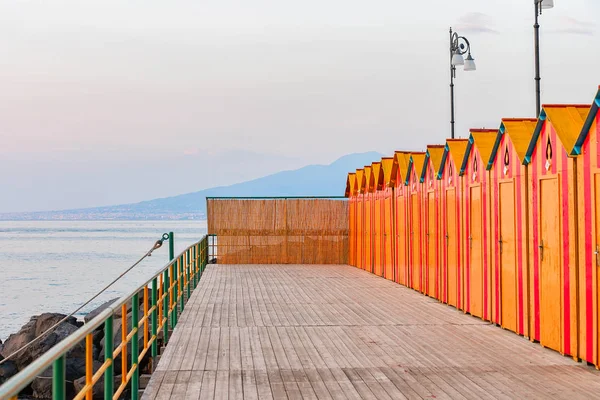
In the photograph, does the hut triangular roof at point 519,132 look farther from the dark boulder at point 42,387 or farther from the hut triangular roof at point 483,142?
the dark boulder at point 42,387

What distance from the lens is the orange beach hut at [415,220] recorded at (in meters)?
15.4

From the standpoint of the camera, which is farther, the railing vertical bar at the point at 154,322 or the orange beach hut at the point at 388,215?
the orange beach hut at the point at 388,215

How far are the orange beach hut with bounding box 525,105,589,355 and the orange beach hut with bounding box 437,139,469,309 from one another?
3.17 metres

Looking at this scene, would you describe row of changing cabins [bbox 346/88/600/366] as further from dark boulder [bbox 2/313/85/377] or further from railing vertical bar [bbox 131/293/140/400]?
dark boulder [bbox 2/313/85/377]

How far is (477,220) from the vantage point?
11.6 metres

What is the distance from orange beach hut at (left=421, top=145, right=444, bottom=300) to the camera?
14008mm

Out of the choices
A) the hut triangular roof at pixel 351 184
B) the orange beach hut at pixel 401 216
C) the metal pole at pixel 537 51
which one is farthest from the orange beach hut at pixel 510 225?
the hut triangular roof at pixel 351 184

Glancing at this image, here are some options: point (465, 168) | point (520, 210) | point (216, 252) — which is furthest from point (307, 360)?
point (216, 252)

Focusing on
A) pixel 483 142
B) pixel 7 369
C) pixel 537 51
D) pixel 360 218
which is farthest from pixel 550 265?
pixel 360 218

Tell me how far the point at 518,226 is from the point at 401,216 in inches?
293

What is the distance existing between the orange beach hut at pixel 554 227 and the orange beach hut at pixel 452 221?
3171 millimetres

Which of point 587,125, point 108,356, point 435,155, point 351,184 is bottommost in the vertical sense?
point 108,356

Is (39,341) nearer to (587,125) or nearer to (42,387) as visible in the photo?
(42,387)

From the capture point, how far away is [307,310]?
12.6 m
